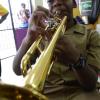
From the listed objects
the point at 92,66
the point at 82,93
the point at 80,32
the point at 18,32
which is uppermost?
the point at 80,32

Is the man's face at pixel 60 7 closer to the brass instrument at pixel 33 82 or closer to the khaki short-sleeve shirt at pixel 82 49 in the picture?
the khaki short-sleeve shirt at pixel 82 49

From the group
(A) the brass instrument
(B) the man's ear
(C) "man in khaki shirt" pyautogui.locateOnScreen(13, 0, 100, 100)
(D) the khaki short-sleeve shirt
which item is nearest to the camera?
(A) the brass instrument

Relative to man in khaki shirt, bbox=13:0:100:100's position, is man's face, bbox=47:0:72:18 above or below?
above

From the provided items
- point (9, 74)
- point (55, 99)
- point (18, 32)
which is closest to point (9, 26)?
point (18, 32)

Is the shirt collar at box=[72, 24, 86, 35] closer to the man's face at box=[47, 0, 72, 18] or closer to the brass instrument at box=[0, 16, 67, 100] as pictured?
the man's face at box=[47, 0, 72, 18]

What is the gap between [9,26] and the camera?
3859 mm

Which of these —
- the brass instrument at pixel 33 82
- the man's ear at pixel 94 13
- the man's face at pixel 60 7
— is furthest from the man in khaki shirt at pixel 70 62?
the man's ear at pixel 94 13

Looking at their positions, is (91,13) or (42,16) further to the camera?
(91,13)

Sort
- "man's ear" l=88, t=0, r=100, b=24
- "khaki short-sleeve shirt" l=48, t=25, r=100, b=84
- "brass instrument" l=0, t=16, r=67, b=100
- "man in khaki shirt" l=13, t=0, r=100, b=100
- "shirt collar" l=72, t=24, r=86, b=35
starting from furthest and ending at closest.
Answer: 1. "man's ear" l=88, t=0, r=100, b=24
2. "shirt collar" l=72, t=24, r=86, b=35
3. "khaki short-sleeve shirt" l=48, t=25, r=100, b=84
4. "man in khaki shirt" l=13, t=0, r=100, b=100
5. "brass instrument" l=0, t=16, r=67, b=100

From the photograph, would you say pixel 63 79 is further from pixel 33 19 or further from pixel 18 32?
pixel 18 32

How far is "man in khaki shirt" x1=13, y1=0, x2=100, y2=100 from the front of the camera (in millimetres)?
1045

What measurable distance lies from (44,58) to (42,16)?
0.39 metres

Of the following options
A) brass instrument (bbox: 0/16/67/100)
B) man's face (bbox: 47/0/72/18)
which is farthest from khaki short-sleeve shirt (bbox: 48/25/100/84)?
brass instrument (bbox: 0/16/67/100)

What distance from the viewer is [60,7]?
3.92 feet
